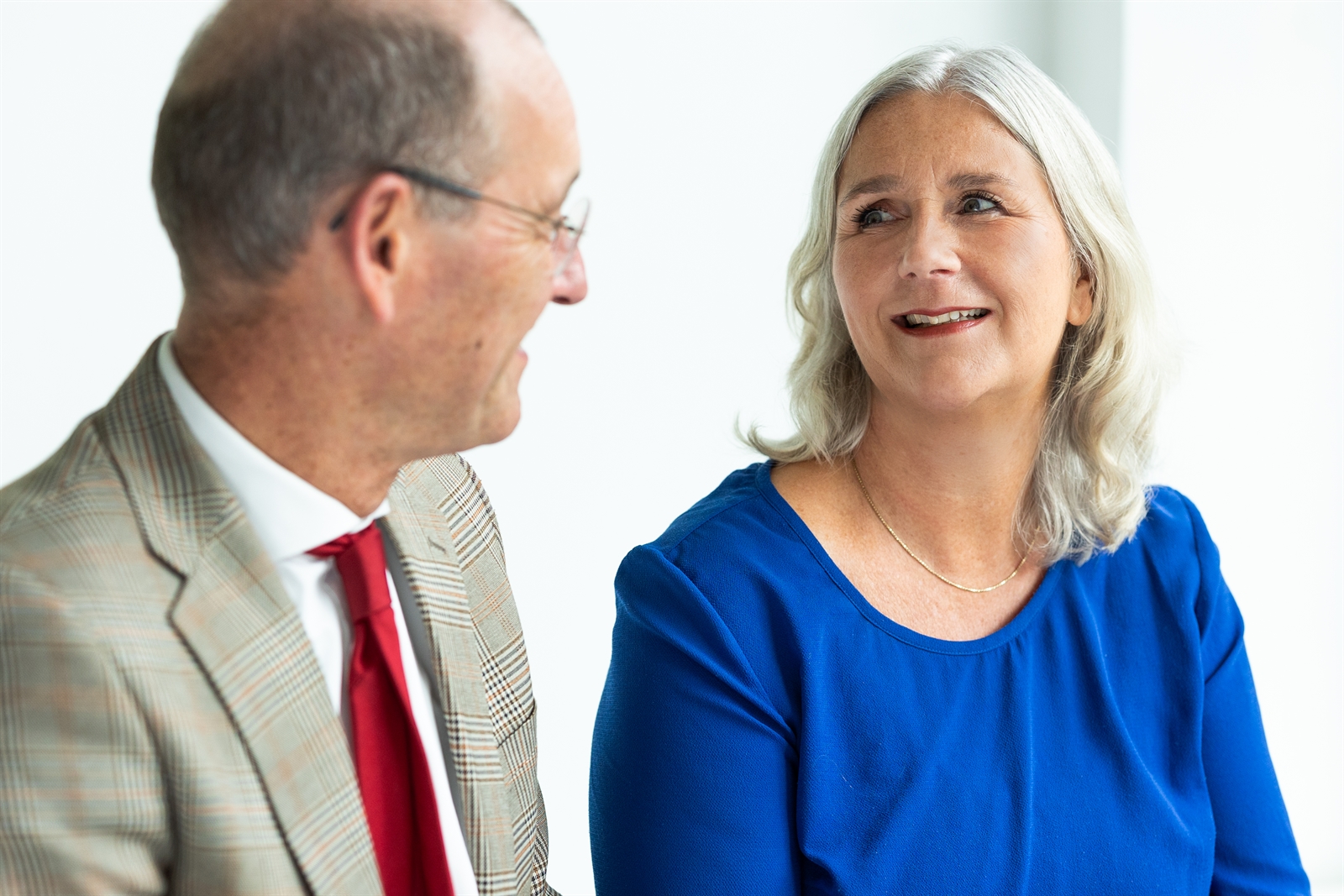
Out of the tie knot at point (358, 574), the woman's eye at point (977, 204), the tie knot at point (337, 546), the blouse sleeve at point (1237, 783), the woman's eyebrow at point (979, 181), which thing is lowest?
the blouse sleeve at point (1237, 783)

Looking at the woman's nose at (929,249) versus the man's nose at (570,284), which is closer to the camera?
the man's nose at (570,284)

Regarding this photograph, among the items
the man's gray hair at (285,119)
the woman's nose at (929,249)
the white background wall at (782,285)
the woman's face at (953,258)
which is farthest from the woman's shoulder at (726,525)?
the white background wall at (782,285)

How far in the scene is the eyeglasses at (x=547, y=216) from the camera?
102cm

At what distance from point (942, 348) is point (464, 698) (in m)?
0.79

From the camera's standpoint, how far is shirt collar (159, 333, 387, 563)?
1045 millimetres

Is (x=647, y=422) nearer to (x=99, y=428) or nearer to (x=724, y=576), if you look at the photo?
(x=724, y=576)

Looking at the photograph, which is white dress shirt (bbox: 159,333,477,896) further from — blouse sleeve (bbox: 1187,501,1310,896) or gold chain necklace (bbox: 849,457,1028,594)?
blouse sleeve (bbox: 1187,501,1310,896)

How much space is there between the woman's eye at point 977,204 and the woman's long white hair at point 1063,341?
0.10 m

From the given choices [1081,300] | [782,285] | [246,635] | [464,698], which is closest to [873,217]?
[1081,300]

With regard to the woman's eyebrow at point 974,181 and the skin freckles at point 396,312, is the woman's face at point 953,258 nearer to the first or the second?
A: the woman's eyebrow at point 974,181

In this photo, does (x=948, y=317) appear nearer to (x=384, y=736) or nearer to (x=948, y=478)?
(x=948, y=478)

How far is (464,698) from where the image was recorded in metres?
1.24

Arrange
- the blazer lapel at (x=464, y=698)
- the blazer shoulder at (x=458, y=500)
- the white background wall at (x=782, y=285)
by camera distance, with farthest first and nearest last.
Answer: the white background wall at (x=782, y=285) < the blazer shoulder at (x=458, y=500) < the blazer lapel at (x=464, y=698)

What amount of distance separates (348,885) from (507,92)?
695mm
